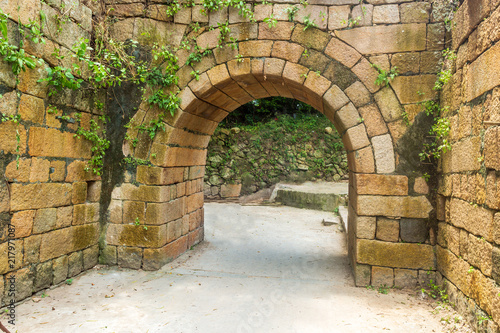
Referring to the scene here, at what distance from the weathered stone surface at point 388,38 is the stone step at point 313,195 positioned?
5.82 meters

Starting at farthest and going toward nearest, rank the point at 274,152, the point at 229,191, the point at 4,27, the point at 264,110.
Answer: the point at 264,110 < the point at 274,152 < the point at 229,191 < the point at 4,27

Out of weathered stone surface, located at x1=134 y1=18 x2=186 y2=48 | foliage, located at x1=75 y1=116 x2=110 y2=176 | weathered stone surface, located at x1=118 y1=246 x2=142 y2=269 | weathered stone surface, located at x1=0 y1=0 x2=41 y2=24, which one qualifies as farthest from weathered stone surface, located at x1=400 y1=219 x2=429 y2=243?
weathered stone surface, located at x1=0 y1=0 x2=41 y2=24

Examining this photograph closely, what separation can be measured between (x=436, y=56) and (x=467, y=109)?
957mm

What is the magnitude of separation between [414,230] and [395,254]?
1.07ft

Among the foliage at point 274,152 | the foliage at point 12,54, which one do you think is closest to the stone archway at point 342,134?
the foliage at point 12,54

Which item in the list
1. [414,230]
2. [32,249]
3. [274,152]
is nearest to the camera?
[32,249]

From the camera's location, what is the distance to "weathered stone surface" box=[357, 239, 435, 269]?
3.45 meters

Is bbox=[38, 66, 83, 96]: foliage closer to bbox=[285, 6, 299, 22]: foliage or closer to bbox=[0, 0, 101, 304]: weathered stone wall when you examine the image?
bbox=[0, 0, 101, 304]: weathered stone wall

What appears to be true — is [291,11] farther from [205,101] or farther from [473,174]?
[473,174]

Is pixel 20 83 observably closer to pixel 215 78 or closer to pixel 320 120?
pixel 215 78

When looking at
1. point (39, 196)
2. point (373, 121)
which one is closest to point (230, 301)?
point (39, 196)

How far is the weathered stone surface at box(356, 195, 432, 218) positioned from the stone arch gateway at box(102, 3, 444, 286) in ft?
0.03

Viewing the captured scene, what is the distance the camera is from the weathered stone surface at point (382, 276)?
349cm

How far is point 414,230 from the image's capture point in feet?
11.3
